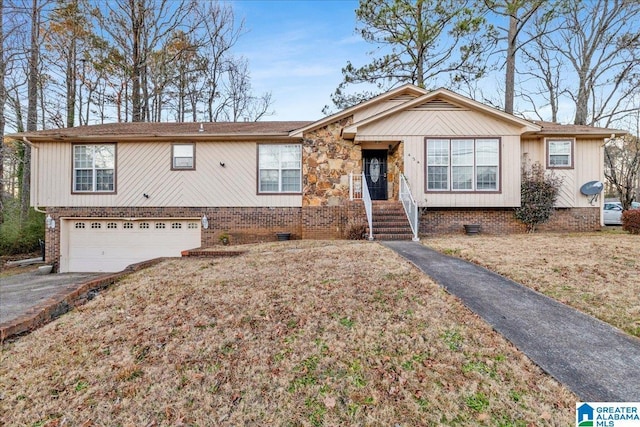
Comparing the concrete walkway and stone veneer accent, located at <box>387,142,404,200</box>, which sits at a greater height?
stone veneer accent, located at <box>387,142,404,200</box>

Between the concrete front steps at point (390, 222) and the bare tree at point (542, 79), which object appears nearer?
the concrete front steps at point (390, 222)

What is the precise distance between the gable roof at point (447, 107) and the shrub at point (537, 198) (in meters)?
1.75

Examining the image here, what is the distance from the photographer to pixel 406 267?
5840mm

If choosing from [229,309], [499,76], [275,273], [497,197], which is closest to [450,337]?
[229,309]

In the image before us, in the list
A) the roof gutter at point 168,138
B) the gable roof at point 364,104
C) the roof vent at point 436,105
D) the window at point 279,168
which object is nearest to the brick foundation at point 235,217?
the window at point 279,168

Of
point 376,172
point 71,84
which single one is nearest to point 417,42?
point 376,172

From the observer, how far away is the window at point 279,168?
1135cm

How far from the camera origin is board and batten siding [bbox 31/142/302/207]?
11242 mm

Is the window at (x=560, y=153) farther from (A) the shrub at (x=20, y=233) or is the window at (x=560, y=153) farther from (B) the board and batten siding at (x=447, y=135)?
(A) the shrub at (x=20, y=233)

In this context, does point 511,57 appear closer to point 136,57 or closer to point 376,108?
point 376,108

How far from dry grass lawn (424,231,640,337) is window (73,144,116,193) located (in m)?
11.2

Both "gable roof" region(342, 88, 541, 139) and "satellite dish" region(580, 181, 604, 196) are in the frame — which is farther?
"satellite dish" region(580, 181, 604, 196)

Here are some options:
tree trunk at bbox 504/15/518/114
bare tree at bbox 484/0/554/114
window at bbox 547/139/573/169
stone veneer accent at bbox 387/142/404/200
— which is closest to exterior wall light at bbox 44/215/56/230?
stone veneer accent at bbox 387/142/404/200

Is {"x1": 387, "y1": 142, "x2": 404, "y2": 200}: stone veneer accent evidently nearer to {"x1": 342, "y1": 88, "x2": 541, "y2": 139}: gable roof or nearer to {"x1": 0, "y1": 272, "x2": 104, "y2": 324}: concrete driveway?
{"x1": 342, "y1": 88, "x2": 541, "y2": 139}: gable roof
